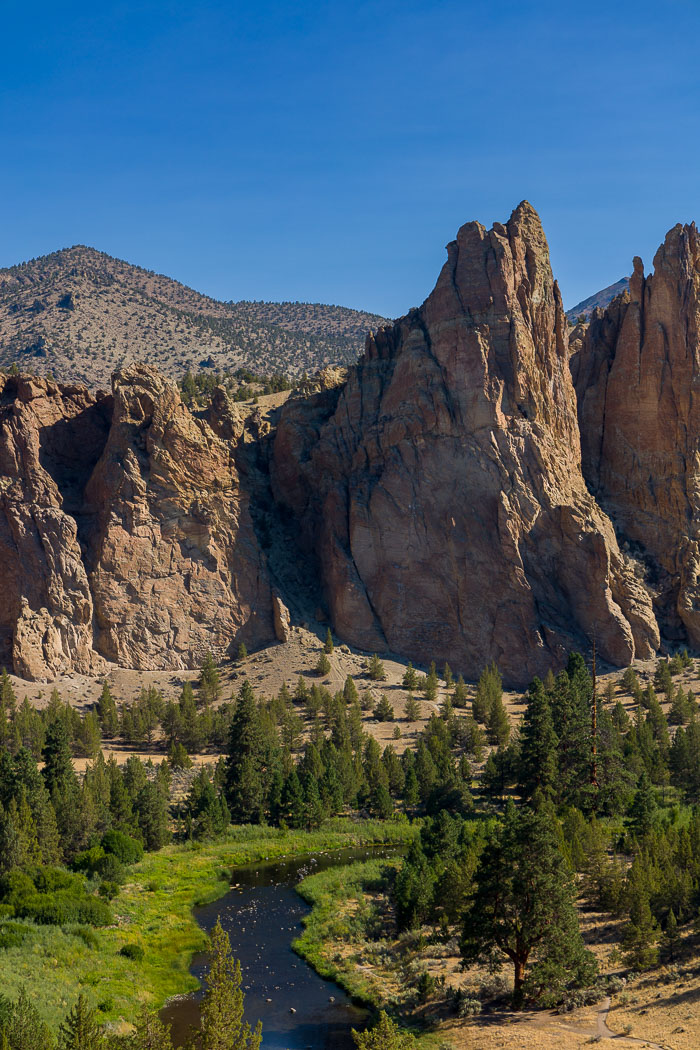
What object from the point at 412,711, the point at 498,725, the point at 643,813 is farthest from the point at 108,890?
the point at 412,711

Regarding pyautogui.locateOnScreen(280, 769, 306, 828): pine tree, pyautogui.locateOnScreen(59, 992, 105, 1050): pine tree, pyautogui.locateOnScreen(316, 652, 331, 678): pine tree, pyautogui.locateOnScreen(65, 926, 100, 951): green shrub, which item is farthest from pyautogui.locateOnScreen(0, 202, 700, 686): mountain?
pyautogui.locateOnScreen(59, 992, 105, 1050): pine tree

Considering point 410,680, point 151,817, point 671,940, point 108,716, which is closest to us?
point 671,940

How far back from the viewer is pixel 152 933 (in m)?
54.7

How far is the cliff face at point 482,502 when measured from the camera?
385 ft

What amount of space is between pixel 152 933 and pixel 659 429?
306ft

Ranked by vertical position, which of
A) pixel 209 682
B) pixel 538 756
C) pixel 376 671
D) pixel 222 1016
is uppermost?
pixel 209 682

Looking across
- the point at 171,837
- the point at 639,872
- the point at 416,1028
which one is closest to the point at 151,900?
the point at 171,837

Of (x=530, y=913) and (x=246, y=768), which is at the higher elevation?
(x=246, y=768)

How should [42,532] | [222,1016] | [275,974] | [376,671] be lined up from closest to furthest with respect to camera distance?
[222,1016], [275,974], [376,671], [42,532]

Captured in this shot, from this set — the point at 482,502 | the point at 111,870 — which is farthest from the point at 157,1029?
the point at 482,502

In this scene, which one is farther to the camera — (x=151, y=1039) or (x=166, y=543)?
(x=166, y=543)

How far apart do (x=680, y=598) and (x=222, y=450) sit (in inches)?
2335

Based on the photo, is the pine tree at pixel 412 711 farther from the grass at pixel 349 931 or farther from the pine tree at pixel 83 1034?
the pine tree at pixel 83 1034

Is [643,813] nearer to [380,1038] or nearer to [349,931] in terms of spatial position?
[349,931]
